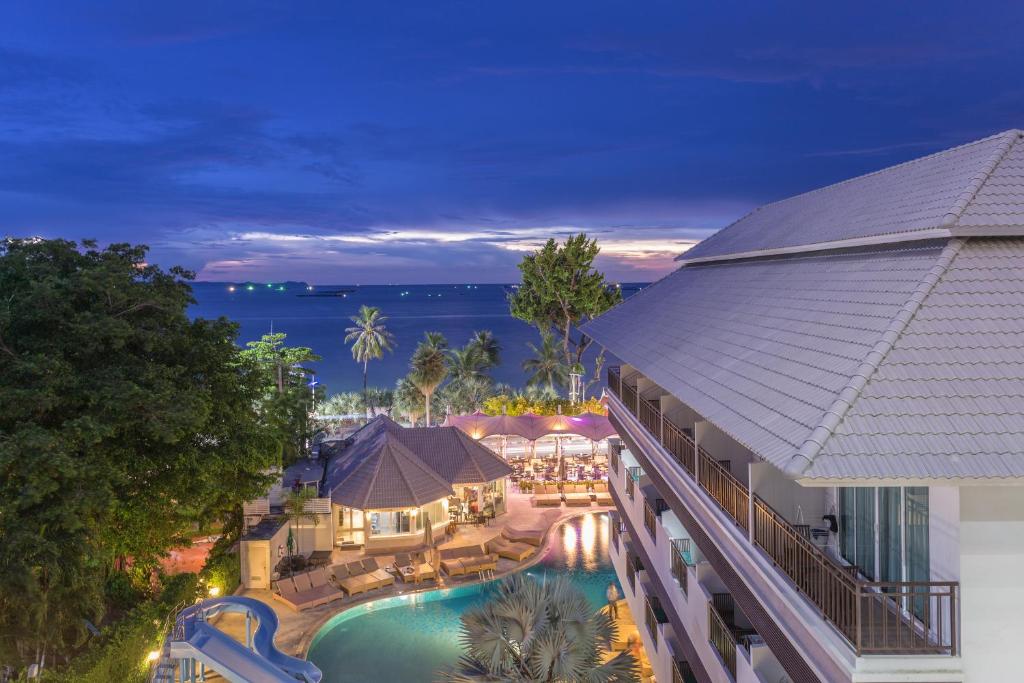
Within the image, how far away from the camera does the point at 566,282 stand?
46.6 metres

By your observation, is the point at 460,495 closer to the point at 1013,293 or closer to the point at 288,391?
the point at 288,391

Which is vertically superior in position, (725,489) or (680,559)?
(725,489)

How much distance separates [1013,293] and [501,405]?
37173 millimetres

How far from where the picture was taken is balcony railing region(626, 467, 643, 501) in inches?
707

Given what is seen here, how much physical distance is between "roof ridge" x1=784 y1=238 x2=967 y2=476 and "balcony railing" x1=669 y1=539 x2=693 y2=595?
6.99 m

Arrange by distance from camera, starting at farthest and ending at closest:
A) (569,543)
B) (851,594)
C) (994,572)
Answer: (569,543), (851,594), (994,572)

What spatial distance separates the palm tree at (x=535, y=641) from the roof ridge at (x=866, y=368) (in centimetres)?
645

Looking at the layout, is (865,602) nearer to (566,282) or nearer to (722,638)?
(722,638)

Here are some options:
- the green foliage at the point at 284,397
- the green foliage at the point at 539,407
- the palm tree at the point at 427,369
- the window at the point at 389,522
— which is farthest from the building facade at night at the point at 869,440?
the palm tree at the point at 427,369

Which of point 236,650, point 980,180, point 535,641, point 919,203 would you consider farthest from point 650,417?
point 236,650

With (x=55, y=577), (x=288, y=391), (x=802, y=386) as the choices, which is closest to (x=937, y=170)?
(x=802, y=386)

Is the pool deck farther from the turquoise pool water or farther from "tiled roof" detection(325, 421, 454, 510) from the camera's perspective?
"tiled roof" detection(325, 421, 454, 510)

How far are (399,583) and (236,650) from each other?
8360 millimetres

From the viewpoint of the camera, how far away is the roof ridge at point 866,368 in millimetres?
5773
